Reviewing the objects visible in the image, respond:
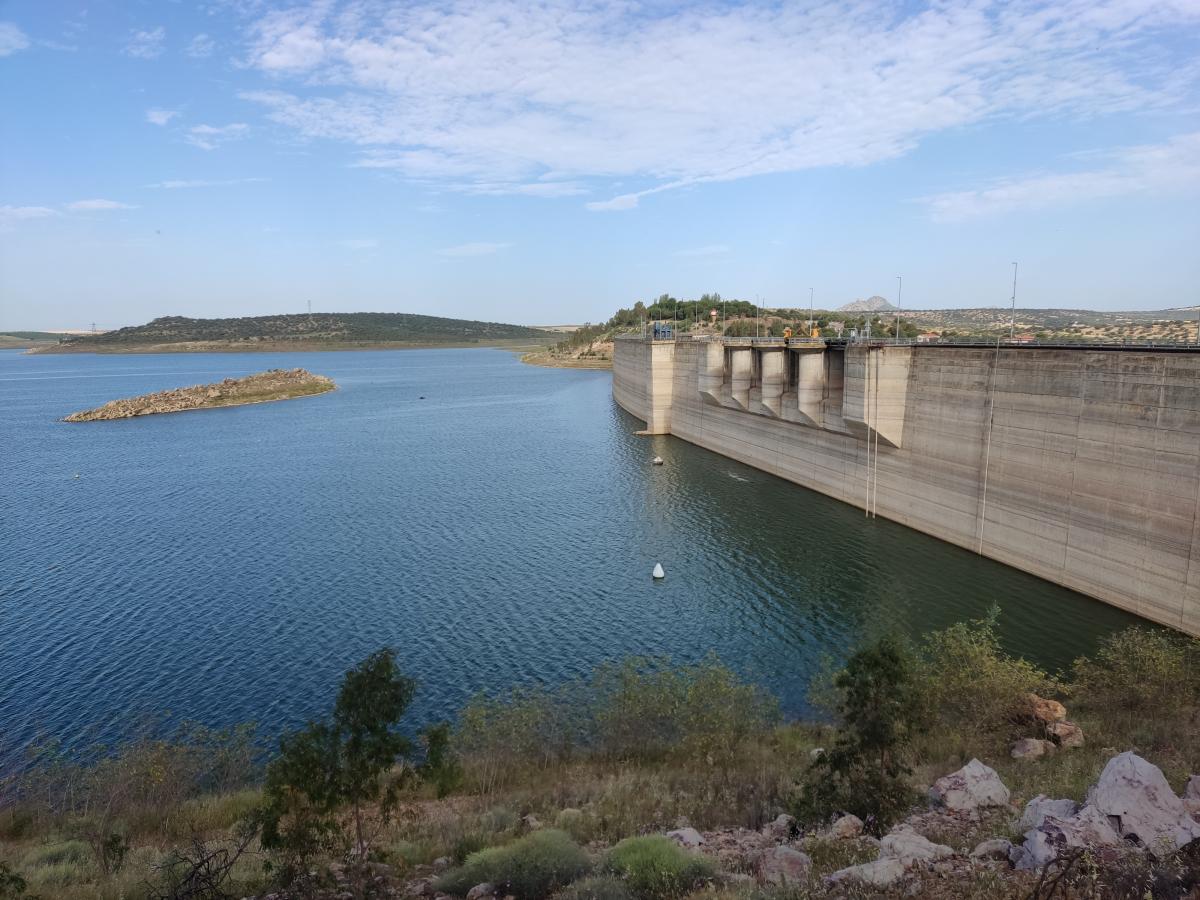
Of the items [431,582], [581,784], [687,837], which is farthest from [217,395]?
[687,837]

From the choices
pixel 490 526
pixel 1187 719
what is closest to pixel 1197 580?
pixel 1187 719

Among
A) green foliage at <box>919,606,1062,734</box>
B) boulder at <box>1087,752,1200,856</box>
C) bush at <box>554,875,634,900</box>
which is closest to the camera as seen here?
boulder at <box>1087,752,1200,856</box>

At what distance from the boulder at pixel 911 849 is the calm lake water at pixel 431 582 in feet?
40.9

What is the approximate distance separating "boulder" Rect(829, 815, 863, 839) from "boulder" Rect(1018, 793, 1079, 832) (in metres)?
2.52

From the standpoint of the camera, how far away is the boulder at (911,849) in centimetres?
1039

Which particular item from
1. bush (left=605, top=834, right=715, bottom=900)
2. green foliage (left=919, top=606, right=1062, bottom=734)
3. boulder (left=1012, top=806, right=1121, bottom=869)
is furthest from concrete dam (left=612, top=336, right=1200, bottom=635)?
bush (left=605, top=834, right=715, bottom=900)

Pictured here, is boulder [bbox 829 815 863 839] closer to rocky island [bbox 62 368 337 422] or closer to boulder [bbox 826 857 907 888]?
boulder [bbox 826 857 907 888]

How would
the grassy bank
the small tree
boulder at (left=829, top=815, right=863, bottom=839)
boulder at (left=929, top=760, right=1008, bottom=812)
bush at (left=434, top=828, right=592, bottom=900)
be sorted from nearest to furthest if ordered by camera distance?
1. the small tree
2. the grassy bank
3. bush at (left=434, top=828, right=592, bottom=900)
4. boulder at (left=829, top=815, right=863, bottom=839)
5. boulder at (left=929, top=760, right=1008, bottom=812)

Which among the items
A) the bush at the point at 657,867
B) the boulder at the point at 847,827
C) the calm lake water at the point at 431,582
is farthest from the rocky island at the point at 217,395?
the boulder at the point at 847,827

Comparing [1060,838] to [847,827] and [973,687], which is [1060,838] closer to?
[847,827]

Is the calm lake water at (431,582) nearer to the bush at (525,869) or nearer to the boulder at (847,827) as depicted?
the boulder at (847,827)

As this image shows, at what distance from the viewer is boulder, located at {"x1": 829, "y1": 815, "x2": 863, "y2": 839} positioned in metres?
12.5

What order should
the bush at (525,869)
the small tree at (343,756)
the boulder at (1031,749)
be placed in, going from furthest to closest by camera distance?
1. the boulder at (1031,749)
2. the bush at (525,869)
3. the small tree at (343,756)

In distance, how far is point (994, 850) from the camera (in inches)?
419
